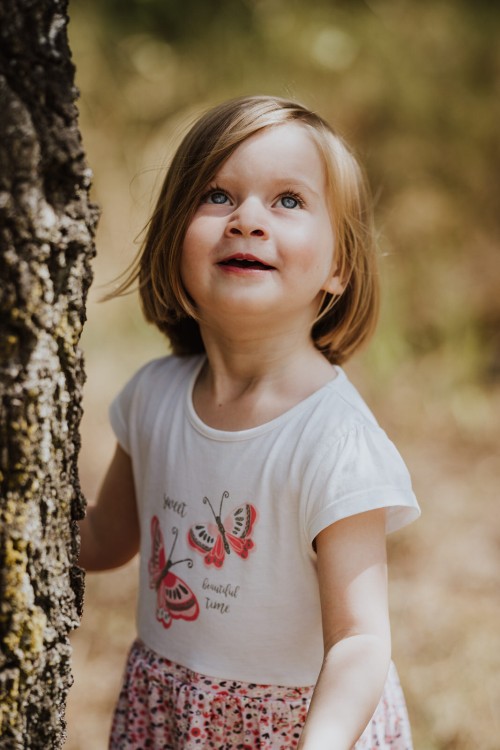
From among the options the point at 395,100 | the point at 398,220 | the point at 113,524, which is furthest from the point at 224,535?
the point at 395,100

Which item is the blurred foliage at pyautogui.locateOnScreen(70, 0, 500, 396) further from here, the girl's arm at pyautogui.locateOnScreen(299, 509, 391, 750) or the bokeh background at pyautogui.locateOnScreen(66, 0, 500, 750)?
the girl's arm at pyautogui.locateOnScreen(299, 509, 391, 750)

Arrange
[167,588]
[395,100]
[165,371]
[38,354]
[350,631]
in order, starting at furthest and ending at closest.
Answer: [395,100]
[165,371]
[167,588]
[350,631]
[38,354]

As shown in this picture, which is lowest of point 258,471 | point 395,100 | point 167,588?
point 167,588

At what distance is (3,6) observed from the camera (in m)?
0.96

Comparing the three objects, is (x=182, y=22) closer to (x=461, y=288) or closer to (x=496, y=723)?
(x=461, y=288)

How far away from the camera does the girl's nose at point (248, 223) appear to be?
1398 millimetres

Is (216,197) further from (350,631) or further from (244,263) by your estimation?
(350,631)

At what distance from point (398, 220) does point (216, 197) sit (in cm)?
411

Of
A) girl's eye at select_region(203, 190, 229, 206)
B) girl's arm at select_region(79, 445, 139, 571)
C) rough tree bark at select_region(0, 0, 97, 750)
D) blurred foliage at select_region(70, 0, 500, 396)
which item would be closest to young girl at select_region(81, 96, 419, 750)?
girl's eye at select_region(203, 190, 229, 206)

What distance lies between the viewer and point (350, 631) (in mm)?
1271

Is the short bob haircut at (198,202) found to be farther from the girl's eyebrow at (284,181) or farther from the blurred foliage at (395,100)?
the blurred foliage at (395,100)

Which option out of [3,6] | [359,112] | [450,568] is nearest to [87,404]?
[450,568]

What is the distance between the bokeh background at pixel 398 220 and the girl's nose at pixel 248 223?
5.31ft

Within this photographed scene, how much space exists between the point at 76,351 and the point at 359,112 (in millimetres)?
4973
